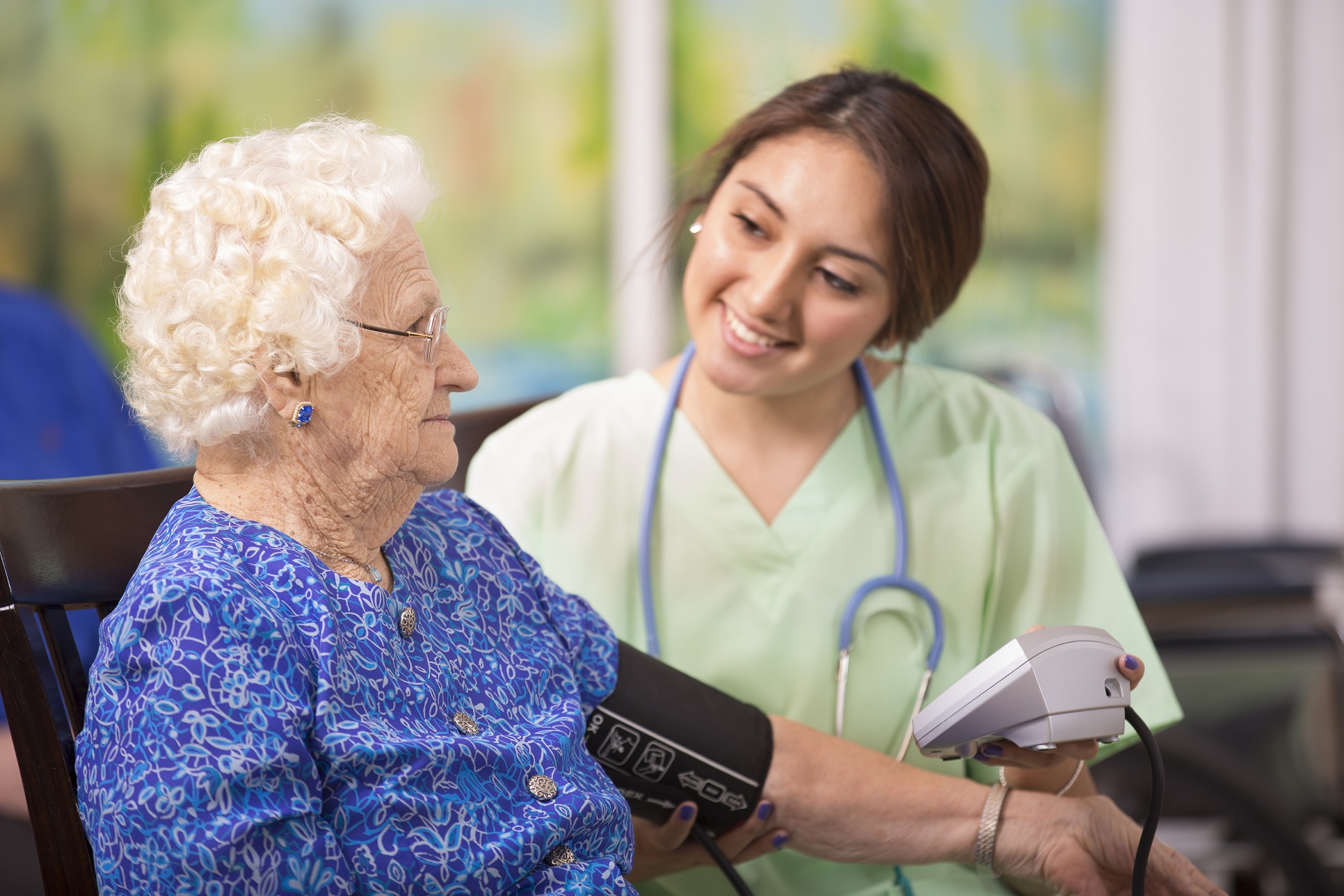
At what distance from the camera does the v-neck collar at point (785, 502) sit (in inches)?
55.2

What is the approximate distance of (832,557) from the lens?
4.53 ft

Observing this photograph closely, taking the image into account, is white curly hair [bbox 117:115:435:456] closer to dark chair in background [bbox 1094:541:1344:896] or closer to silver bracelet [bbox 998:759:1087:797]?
silver bracelet [bbox 998:759:1087:797]

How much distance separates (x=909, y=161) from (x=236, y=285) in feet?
2.45

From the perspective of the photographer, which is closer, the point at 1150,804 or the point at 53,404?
the point at 1150,804

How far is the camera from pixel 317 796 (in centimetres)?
83

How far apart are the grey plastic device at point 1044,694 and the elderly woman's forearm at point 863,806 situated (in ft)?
0.52

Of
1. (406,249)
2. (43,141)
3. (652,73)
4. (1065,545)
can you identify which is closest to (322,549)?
(406,249)

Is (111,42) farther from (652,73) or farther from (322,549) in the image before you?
(322,549)

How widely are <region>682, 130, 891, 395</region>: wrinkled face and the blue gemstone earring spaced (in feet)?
1.79

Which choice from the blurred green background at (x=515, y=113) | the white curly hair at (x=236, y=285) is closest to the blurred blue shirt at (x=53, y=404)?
the blurred green background at (x=515, y=113)

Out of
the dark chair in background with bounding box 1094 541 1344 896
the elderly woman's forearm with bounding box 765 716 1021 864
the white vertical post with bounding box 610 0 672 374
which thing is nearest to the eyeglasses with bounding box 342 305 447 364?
the elderly woman's forearm with bounding box 765 716 1021 864

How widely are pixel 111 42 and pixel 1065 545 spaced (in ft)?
7.46

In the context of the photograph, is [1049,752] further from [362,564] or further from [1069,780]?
[362,564]

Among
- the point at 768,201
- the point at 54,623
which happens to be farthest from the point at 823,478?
the point at 54,623
